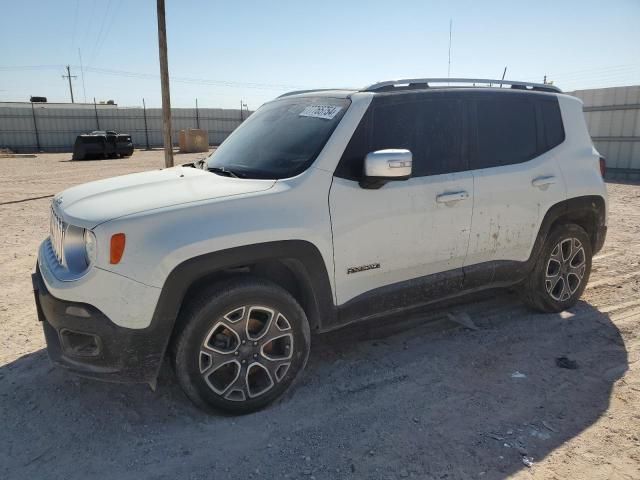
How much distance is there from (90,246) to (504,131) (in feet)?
10.2

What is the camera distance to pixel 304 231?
2980 mm

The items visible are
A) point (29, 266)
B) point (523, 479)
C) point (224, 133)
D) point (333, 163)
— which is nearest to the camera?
point (523, 479)

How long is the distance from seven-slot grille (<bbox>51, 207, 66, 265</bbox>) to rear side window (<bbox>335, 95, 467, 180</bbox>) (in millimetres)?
1714

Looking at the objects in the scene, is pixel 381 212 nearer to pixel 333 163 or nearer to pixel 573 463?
pixel 333 163

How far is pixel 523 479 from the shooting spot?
97.3 inches

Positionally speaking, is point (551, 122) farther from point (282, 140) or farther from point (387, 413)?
point (387, 413)

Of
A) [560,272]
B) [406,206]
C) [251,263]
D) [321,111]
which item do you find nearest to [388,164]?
[406,206]

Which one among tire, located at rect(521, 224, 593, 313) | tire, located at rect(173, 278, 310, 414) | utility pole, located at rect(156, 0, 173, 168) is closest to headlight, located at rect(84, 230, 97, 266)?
tire, located at rect(173, 278, 310, 414)

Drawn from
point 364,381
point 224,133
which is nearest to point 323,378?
point 364,381

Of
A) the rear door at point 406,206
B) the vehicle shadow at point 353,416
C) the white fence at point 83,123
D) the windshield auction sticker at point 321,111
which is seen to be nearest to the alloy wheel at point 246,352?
the vehicle shadow at point 353,416

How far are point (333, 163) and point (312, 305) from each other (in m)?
0.91

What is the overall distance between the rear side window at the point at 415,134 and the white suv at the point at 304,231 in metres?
0.01

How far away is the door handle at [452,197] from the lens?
138 inches

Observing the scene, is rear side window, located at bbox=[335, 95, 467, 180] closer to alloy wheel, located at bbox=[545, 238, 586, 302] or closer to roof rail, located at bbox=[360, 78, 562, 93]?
roof rail, located at bbox=[360, 78, 562, 93]
